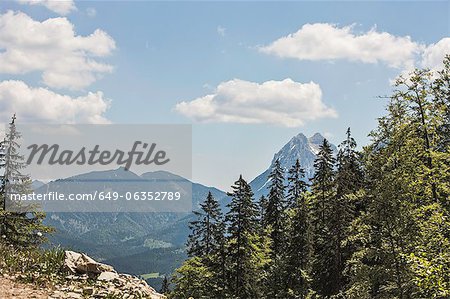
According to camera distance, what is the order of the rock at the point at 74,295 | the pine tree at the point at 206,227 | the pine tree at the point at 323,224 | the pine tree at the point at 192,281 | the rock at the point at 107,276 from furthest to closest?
1. the pine tree at the point at 206,227
2. the pine tree at the point at 323,224
3. the pine tree at the point at 192,281
4. the rock at the point at 107,276
5. the rock at the point at 74,295

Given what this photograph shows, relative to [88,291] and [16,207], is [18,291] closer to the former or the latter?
[88,291]

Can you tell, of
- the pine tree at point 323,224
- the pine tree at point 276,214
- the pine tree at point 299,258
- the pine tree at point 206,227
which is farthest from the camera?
the pine tree at point 276,214

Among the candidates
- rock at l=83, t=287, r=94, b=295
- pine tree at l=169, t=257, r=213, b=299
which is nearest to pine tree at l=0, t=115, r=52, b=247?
pine tree at l=169, t=257, r=213, b=299

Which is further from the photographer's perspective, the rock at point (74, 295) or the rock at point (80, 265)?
the rock at point (80, 265)

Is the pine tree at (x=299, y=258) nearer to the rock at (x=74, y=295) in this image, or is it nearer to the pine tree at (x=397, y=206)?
the pine tree at (x=397, y=206)

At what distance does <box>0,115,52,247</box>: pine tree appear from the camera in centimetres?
2823

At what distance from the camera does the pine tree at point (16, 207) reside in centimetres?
2823

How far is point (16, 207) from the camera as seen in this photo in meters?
29.0

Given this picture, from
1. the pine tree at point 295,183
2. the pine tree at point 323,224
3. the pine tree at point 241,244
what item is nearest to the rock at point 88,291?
the pine tree at point 241,244

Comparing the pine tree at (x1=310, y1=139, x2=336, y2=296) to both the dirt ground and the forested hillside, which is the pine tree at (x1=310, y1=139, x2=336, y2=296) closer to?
the forested hillside

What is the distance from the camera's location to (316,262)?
3136 centimetres

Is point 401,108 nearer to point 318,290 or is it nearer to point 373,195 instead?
point 373,195

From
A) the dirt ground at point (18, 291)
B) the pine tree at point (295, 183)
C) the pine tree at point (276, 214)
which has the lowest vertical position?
the dirt ground at point (18, 291)

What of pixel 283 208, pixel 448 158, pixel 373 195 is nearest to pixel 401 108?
pixel 448 158
